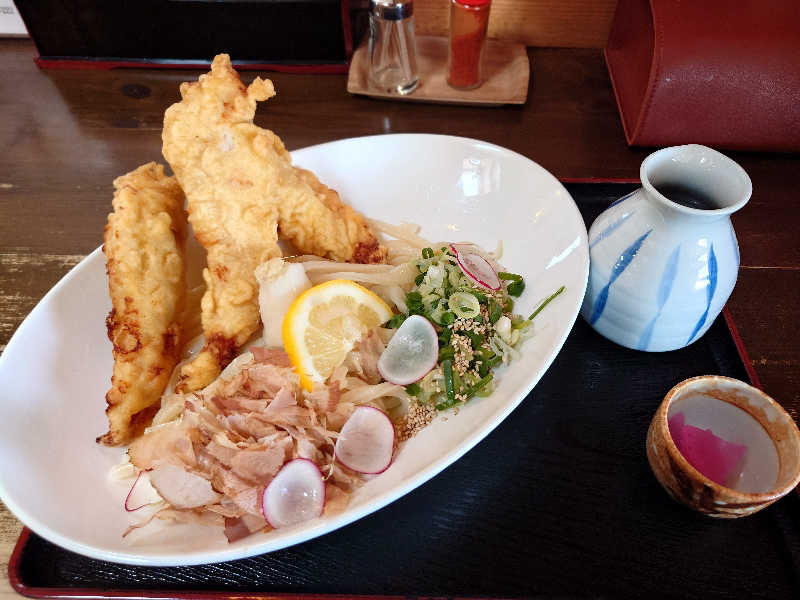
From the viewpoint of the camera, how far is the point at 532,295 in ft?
6.26

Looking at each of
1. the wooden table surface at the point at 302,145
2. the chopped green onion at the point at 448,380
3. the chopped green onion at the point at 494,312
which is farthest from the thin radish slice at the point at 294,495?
the wooden table surface at the point at 302,145

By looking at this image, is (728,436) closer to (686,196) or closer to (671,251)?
(671,251)

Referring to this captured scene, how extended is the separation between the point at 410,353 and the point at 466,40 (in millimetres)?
1918

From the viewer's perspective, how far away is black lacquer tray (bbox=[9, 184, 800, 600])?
54.4 inches

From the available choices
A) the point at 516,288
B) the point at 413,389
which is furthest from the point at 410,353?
the point at 516,288

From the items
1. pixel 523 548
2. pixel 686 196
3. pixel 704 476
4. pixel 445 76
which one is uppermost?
pixel 686 196

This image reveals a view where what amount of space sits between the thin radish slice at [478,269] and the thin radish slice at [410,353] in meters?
0.24

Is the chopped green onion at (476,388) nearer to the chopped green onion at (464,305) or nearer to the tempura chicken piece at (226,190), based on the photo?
the chopped green onion at (464,305)

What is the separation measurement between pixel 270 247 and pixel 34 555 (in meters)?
1.10

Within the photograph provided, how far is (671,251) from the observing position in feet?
5.31

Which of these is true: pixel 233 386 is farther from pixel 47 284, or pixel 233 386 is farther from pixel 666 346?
pixel 666 346

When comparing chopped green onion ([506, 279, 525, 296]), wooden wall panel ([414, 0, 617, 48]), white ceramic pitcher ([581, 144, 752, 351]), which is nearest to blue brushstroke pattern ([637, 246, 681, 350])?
white ceramic pitcher ([581, 144, 752, 351])

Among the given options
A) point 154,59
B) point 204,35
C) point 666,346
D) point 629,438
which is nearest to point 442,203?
point 666,346

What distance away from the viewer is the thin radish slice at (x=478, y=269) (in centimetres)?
188
